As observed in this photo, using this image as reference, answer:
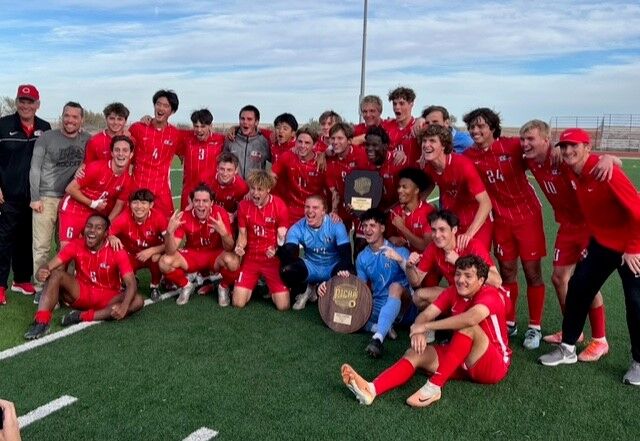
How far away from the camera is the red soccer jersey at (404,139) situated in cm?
574

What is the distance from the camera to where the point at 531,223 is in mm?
4922

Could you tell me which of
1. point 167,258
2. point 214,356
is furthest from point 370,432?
point 167,258

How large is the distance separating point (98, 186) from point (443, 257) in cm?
344

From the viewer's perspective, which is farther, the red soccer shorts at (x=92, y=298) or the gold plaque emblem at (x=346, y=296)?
the red soccer shorts at (x=92, y=298)

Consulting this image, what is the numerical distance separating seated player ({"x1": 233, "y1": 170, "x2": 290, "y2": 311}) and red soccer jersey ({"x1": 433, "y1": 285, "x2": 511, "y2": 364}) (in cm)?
216

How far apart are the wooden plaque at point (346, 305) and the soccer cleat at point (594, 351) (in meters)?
1.71

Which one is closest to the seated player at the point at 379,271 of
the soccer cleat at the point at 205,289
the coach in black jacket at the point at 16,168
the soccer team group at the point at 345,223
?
the soccer team group at the point at 345,223

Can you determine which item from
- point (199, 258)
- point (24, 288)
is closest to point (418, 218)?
point (199, 258)

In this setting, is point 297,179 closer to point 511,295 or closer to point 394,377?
point 511,295

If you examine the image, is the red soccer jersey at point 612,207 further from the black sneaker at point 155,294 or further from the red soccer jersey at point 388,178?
the black sneaker at point 155,294

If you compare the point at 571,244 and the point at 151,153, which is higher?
the point at 151,153

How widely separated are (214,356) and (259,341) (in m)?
0.48

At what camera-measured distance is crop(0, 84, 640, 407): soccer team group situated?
4.05 meters

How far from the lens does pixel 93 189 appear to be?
594cm
